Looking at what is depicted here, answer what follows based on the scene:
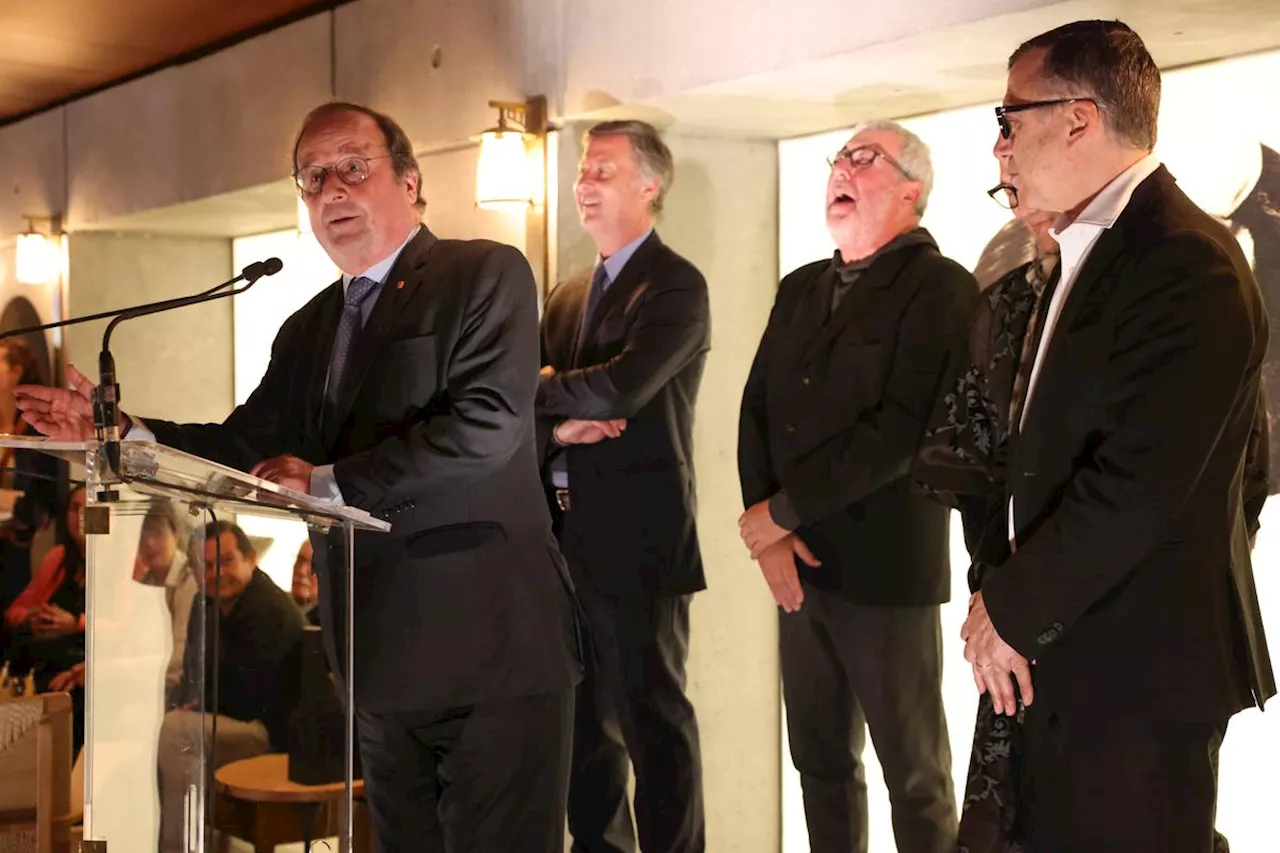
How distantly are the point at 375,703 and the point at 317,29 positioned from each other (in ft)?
11.0

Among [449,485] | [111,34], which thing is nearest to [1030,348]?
[449,485]

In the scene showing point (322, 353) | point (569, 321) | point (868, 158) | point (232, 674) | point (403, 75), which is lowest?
point (232, 674)

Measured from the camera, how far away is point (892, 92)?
3861 mm

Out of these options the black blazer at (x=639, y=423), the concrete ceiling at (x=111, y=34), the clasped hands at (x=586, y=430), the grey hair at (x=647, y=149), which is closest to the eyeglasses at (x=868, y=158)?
the black blazer at (x=639, y=423)

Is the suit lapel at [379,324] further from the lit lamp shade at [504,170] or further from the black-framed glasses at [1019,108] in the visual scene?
the lit lamp shade at [504,170]

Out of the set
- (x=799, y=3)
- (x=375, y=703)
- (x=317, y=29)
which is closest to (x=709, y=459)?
(x=799, y=3)

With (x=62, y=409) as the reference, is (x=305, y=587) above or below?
below

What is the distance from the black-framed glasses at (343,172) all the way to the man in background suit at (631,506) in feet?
2.84

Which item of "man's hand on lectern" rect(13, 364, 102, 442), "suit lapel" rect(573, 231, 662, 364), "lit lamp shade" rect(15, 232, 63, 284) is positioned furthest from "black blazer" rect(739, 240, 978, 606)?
"lit lamp shade" rect(15, 232, 63, 284)

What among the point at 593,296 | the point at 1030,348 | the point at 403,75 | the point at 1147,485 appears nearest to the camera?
the point at 1147,485

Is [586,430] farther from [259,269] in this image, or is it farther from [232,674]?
[232,674]

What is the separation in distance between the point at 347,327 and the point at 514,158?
1.49m

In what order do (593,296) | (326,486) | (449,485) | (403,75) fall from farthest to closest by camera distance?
(403,75) → (593,296) → (449,485) → (326,486)

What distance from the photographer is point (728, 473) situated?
452 cm
